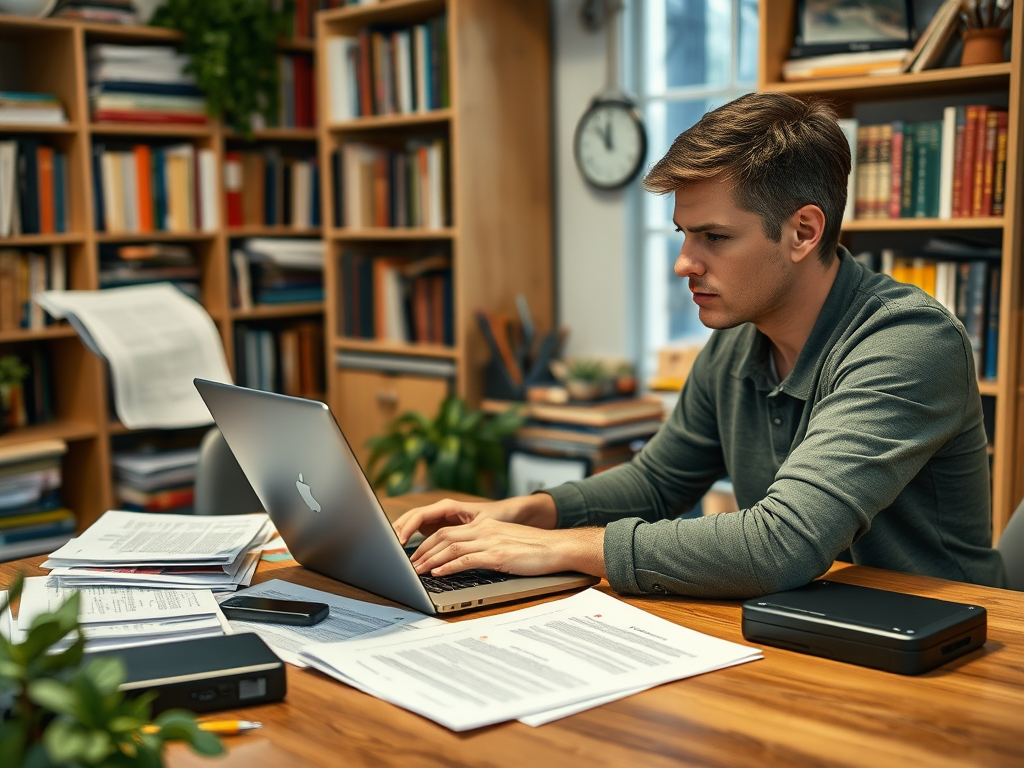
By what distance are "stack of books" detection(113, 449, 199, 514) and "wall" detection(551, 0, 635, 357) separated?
1390 millimetres

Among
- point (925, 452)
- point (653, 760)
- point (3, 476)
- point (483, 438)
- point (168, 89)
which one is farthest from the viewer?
point (168, 89)

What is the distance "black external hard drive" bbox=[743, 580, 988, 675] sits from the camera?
1088mm

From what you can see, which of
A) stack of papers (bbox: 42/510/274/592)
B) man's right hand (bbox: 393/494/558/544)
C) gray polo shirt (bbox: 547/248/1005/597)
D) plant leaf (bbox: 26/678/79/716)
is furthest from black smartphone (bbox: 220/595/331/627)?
plant leaf (bbox: 26/678/79/716)

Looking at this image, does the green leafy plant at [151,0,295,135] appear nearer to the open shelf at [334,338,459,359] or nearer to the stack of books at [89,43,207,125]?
the stack of books at [89,43,207,125]

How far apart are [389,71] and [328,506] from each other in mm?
2699

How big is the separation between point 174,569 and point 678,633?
2.22 ft

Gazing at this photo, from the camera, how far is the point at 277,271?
13.3ft

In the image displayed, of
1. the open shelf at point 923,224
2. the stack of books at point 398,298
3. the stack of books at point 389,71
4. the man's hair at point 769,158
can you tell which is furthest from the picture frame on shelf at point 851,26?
the stack of books at point 398,298

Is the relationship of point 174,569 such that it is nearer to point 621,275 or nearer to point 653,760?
point 653,760

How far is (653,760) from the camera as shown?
0.90 m

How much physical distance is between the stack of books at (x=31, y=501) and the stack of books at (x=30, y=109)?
0.99 meters

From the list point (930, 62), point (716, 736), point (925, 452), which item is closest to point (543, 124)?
point (930, 62)

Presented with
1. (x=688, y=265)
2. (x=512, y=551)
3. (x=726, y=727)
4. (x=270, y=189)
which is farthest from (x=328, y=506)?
(x=270, y=189)

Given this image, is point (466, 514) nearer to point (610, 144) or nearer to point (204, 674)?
point (204, 674)
